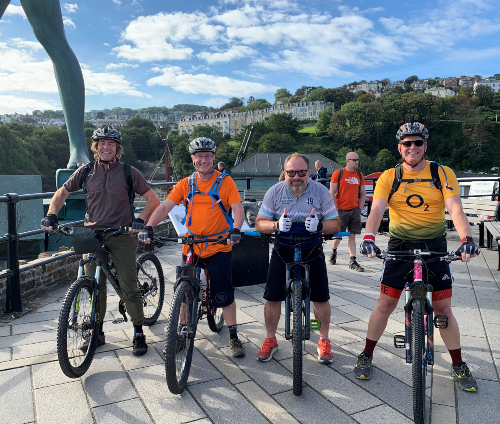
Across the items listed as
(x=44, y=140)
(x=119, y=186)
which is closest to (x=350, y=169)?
(x=119, y=186)

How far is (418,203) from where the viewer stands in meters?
2.87

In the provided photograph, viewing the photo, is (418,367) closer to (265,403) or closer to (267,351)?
(265,403)

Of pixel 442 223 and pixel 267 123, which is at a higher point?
pixel 267 123

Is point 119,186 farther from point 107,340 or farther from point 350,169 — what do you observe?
point 350,169

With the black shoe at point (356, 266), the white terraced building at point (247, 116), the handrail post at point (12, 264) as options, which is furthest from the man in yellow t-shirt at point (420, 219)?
the white terraced building at point (247, 116)

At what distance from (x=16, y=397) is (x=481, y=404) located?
318 cm

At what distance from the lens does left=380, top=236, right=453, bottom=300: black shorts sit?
2809 mm

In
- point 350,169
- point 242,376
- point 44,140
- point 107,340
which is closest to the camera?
point 242,376

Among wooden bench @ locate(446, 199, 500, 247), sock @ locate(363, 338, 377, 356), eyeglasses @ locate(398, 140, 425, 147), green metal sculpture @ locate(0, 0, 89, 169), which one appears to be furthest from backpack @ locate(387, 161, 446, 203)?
green metal sculpture @ locate(0, 0, 89, 169)

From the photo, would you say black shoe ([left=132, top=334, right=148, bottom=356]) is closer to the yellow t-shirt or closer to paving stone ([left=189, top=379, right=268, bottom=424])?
paving stone ([left=189, top=379, right=268, bottom=424])

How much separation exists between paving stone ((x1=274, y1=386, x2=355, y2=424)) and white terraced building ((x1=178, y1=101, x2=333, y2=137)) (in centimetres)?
16741

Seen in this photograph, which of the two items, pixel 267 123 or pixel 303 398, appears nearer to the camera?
pixel 303 398

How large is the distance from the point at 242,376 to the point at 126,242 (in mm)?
1479

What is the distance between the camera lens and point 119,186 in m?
3.45
